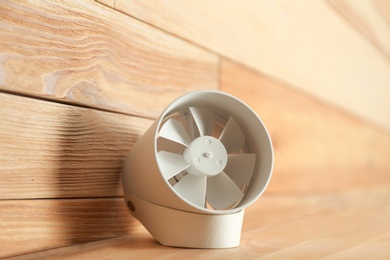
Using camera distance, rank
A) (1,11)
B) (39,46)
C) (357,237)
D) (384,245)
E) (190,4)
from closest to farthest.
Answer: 1. (1,11)
2. (39,46)
3. (384,245)
4. (357,237)
5. (190,4)

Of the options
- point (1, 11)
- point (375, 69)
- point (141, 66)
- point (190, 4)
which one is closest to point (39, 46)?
point (1, 11)

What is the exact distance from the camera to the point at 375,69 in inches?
200

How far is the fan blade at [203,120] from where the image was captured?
1948 mm

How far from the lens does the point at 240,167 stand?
1.98 meters

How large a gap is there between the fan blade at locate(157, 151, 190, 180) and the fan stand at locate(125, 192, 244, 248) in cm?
12

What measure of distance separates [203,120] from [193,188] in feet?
0.87

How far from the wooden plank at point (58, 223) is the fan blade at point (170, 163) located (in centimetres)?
29

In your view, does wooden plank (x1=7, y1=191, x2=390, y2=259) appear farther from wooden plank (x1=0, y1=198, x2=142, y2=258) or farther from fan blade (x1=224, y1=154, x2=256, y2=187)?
fan blade (x1=224, y1=154, x2=256, y2=187)

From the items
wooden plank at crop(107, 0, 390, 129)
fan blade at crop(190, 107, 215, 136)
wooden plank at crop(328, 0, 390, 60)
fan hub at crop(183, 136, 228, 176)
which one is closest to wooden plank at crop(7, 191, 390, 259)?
fan hub at crop(183, 136, 228, 176)

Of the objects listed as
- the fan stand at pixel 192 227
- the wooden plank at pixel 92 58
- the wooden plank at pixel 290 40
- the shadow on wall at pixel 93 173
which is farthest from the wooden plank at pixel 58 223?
the wooden plank at pixel 290 40

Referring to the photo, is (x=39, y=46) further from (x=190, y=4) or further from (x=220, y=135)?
(x=190, y=4)

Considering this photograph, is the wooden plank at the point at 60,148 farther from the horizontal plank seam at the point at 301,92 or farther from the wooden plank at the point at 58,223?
the horizontal plank seam at the point at 301,92

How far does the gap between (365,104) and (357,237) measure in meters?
2.82

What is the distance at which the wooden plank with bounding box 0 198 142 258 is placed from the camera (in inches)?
62.3
